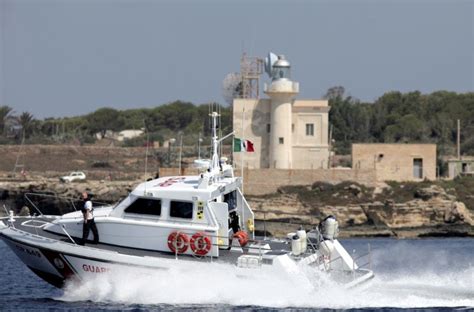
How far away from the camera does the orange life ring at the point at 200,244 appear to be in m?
23.6

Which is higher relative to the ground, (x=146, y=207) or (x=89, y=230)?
(x=146, y=207)

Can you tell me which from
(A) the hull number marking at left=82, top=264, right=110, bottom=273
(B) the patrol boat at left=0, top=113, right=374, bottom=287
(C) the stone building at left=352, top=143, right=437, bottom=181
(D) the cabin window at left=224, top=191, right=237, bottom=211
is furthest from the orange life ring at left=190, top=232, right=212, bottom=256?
(C) the stone building at left=352, top=143, right=437, bottom=181

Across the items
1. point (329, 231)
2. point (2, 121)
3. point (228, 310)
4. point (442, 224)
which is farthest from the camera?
point (2, 121)

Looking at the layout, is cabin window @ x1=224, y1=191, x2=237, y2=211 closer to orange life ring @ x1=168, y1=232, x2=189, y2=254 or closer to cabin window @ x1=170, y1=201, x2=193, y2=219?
cabin window @ x1=170, y1=201, x2=193, y2=219

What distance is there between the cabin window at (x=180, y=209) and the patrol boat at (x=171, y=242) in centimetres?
2

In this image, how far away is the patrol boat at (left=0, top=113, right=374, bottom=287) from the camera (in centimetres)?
2358

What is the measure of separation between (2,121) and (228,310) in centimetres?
7503

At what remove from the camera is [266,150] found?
188ft

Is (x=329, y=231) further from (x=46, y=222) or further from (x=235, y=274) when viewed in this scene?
(x=46, y=222)

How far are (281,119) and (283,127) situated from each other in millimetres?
401

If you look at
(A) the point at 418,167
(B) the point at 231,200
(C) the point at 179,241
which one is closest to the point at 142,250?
(C) the point at 179,241

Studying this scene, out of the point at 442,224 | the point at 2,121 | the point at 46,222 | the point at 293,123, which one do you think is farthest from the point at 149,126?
the point at 46,222

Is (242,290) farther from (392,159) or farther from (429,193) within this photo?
(392,159)

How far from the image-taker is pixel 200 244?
2362cm
